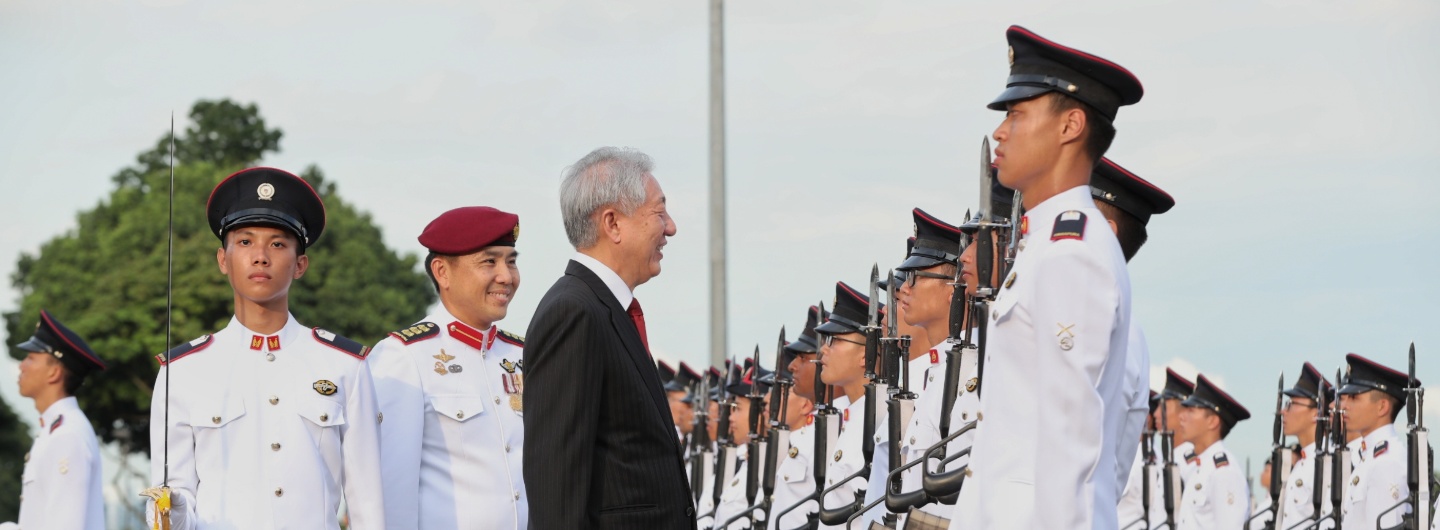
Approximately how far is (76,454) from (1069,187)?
240 inches

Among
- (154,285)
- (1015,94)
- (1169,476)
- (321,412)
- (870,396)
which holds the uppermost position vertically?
(154,285)

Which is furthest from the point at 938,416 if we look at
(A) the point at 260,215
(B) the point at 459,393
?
(A) the point at 260,215

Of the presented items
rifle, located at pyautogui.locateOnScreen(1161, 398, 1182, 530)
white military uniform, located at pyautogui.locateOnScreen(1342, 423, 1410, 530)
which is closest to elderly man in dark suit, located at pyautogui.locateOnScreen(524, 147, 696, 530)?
white military uniform, located at pyautogui.locateOnScreen(1342, 423, 1410, 530)

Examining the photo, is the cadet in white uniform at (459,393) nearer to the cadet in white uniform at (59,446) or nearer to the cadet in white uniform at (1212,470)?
the cadet in white uniform at (59,446)

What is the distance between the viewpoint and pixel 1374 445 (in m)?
11.4

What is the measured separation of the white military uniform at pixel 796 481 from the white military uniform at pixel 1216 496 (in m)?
5.76

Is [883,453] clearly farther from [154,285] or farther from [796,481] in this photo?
[154,285]

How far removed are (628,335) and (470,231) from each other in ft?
6.89

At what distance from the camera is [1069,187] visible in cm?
395

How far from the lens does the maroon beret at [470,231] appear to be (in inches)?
249

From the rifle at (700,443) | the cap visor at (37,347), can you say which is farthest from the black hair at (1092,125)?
the rifle at (700,443)

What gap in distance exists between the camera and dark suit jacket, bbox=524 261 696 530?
162 inches

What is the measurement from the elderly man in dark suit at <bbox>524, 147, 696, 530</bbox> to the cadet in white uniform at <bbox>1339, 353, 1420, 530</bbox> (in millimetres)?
8098

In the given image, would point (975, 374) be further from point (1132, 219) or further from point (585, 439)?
point (585, 439)
